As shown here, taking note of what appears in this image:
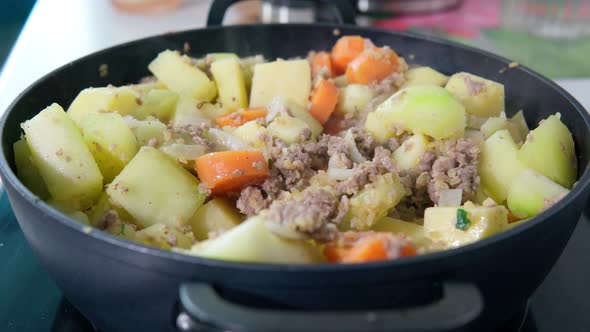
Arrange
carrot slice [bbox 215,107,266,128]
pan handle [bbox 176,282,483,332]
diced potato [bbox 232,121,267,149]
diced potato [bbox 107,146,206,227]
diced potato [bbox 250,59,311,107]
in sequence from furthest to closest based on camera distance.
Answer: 1. diced potato [bbox 250,59,311,107]
2. carrot slice [bbox 215,107,266,128]
3. diced potato [bbox 232,121,267,149]
4. diced potato [bbox 107,146,206,227]
5. pan handle [bbox 176,282,483,332]

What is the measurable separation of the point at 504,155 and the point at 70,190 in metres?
0.86

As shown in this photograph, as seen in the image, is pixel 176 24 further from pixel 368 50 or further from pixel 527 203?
pixel 527 203

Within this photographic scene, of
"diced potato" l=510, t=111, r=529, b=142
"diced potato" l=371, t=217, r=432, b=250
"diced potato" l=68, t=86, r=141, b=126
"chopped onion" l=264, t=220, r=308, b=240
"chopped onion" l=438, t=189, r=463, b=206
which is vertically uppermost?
"chopped onion" l=264, t=220, r=308, b=240

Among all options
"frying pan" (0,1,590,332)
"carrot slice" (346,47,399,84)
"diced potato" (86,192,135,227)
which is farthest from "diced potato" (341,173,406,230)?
"carrot slice" (346,47,399,84)

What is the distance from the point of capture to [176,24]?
2885 mm

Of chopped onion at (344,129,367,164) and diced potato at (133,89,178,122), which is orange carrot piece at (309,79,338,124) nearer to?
chopped onion at (344,129,367,164)

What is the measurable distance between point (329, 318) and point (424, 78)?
101 centimetres

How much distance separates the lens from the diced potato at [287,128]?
1393 millimetres

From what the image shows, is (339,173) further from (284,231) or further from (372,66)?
(372,66)

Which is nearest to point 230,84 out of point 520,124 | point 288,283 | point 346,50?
point 346,50

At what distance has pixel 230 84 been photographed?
1618 millimetres

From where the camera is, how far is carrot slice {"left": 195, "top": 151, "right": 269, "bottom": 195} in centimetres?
122

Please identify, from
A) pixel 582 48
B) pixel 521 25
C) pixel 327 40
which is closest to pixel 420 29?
pixel 521 25

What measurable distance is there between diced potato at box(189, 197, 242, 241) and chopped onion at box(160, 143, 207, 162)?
0.11 meters
